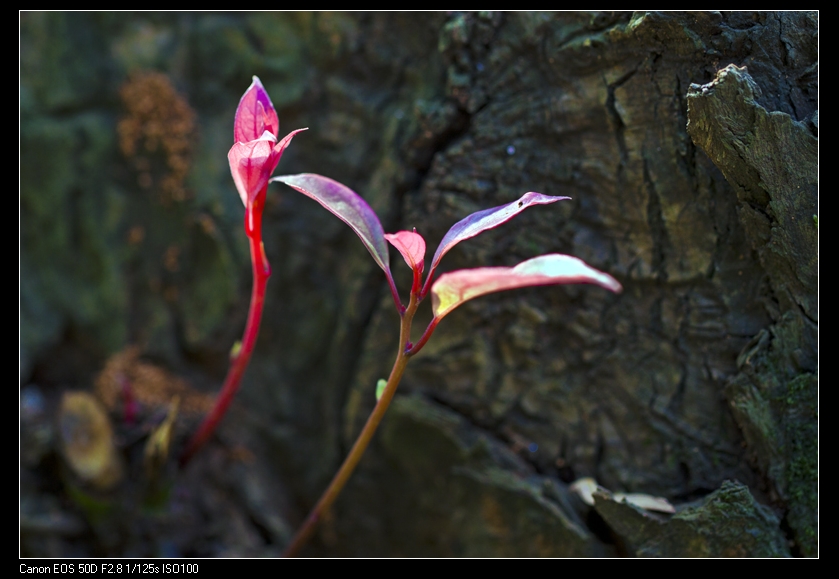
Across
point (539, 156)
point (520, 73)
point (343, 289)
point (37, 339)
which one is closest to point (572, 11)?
point (520, 73)

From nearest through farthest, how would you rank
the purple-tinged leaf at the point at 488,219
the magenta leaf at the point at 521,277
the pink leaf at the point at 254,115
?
1. the magenta leaf at the point at 521,277
2. the purple-tinged leaf at the point at 488,219
3. the pink leaf at the point at 254,115

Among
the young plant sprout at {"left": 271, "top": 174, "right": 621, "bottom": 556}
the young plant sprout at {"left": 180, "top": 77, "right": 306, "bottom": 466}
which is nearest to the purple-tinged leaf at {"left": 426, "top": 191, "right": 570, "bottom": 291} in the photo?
the young plant sprout at {"left": 271, "top": 174, "right": 621, "bottom": 556}

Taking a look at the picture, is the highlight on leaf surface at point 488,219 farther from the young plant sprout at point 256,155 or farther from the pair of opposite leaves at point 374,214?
the young plant sprout at point 256,155

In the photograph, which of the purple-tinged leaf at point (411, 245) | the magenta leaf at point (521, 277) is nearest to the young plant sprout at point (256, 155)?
the purple-tinged leaf at point (411, 245)

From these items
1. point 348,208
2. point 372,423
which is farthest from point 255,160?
point 372,423

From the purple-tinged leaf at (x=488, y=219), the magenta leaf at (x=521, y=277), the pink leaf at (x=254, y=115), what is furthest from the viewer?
the pink leaf at (x=254, y=115)

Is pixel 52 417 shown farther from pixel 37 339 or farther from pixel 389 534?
pixel 389 534

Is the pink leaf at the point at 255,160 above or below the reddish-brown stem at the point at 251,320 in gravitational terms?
above

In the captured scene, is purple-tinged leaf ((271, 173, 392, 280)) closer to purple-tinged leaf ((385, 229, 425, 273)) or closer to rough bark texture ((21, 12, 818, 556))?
purple-tinged leaf ((385, 229, 425, 273))
